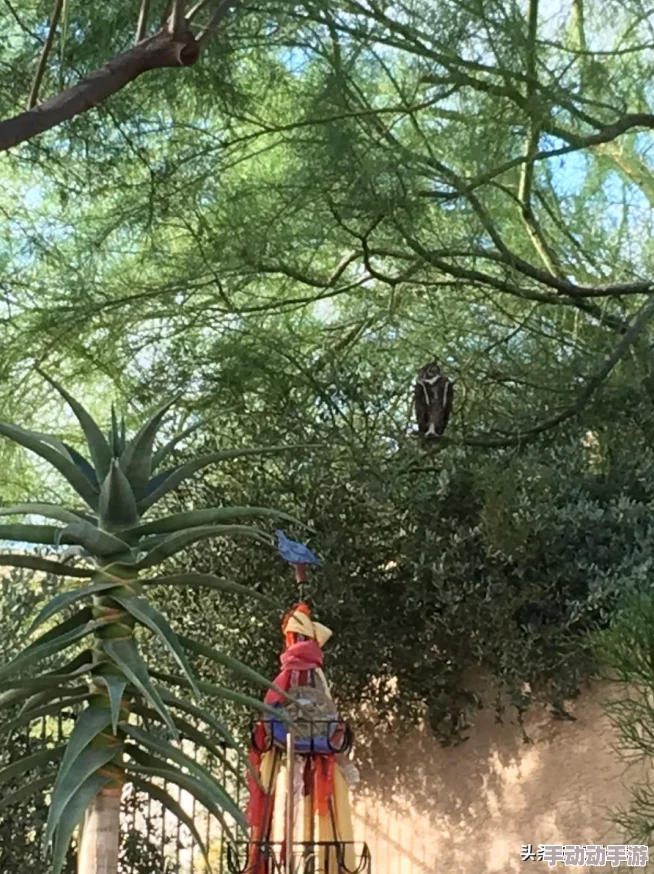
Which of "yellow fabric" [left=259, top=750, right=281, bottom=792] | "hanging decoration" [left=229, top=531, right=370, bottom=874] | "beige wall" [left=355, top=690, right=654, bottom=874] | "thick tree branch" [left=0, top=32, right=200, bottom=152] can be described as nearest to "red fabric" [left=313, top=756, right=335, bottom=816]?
"hanging decoration" [left=229, top=531, right=370, bottom=874]

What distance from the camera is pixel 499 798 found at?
11.3ft

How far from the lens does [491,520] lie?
10.2 ft

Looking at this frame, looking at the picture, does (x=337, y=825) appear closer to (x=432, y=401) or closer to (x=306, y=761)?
(x=306, y=761)

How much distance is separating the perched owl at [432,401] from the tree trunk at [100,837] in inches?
64.8

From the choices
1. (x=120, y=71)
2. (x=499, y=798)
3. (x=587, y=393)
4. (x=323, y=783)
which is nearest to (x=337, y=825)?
(x=323, y=783)

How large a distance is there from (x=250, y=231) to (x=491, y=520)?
111 cm

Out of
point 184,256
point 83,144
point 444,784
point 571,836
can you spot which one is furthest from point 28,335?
point 571,836

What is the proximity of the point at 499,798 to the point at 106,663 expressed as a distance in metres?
2.37

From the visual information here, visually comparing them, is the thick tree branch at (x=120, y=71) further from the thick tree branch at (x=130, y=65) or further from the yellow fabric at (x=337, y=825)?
the yellow fabric at (x=337, y=825)

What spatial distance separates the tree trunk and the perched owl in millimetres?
1645

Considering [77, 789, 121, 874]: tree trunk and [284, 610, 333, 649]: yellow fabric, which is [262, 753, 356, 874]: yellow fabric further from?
[77, 789, 121, 874]: tree trunk

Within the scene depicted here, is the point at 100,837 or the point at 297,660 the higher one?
the point at 297,660

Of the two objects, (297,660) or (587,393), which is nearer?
(297,660)

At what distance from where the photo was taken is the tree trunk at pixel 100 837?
1.29 m
